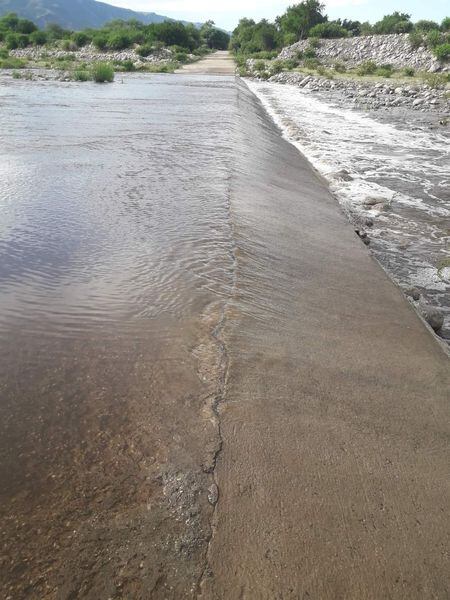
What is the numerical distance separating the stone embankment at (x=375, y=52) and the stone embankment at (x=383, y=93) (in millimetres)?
8376

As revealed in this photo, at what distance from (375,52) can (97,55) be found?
106 ft

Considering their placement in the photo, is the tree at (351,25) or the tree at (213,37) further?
the tree at (213,37)

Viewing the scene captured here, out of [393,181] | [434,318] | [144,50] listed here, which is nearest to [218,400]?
[434,318]

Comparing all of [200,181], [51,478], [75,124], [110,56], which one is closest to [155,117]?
[75,124]

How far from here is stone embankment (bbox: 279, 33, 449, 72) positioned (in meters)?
36.7

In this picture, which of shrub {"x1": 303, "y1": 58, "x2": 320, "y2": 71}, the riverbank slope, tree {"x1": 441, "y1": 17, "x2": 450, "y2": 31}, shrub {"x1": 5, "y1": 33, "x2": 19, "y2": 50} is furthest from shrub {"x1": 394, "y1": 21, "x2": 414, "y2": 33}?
the riverbank slope

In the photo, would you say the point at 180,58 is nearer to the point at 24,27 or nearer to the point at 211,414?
the point at 24,27

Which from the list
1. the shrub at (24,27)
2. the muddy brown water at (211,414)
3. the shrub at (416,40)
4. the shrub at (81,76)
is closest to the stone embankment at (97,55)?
the shrub at (24,27)

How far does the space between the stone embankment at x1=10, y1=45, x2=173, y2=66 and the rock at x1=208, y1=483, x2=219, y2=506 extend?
Result: 52.2 meters

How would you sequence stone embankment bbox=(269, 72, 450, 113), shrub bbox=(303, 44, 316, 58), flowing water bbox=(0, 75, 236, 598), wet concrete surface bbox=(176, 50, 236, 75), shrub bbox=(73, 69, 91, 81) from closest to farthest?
flowing water bbox=(0, 75, 236, 598)
stone embankment bbox=(269, 72, 450, 113)
shrub bbox=(73, 69, 91, 81)
wet concrete surface bbox=(176, 50, 236, 75)
shrub bbox=(303, 44, 316, 58)

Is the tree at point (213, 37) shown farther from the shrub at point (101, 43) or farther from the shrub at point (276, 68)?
the shrub at point (276, 68)

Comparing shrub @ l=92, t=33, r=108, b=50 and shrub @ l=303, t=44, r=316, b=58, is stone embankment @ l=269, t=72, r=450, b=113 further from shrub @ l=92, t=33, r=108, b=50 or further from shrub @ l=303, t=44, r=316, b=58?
shrub @ l=92, t=33, r=108, b=50

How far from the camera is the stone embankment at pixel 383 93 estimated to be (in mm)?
22375

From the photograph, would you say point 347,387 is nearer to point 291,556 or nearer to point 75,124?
point 291,556
